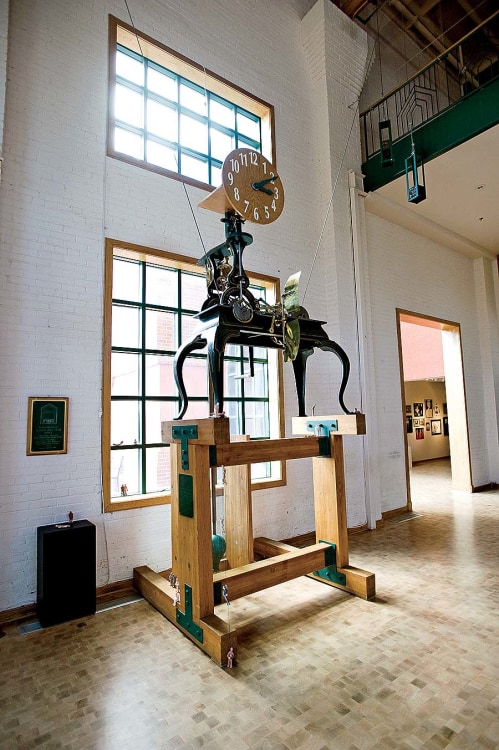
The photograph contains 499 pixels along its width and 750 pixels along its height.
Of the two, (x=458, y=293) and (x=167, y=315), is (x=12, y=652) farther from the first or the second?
(x=458, y=293)

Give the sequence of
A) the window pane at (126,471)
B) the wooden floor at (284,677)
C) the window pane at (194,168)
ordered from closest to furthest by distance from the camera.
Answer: the wooden floor at (284,677) → the window pane at (126,471) → the window pane at (194,168)

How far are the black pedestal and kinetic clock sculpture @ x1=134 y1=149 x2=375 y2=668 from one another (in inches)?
19.4

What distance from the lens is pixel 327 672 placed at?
2.24 m

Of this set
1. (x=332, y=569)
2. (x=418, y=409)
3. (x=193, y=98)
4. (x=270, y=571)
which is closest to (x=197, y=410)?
(x=270, y=571)

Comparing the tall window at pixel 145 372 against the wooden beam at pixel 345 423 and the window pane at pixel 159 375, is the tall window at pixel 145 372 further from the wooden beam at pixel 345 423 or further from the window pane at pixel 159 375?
the wooden beam at pixel 345 423

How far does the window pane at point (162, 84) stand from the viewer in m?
4.42

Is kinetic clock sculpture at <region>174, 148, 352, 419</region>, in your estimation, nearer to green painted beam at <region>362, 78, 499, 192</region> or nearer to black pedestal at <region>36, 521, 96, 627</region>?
black pedestal at <region>36, 521, 96, 627</region>

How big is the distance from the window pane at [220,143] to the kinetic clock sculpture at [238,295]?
6.72ft

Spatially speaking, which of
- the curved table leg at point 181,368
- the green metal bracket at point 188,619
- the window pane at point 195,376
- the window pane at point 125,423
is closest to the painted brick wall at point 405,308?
the window pane at point 195,376

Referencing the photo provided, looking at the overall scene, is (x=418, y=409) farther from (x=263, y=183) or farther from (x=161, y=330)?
(x=263, y=183)

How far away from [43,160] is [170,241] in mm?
1217

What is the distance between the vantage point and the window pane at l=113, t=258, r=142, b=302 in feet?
12.9

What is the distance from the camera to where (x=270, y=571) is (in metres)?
2.98

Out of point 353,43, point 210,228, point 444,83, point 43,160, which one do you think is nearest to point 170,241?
point 210,228
